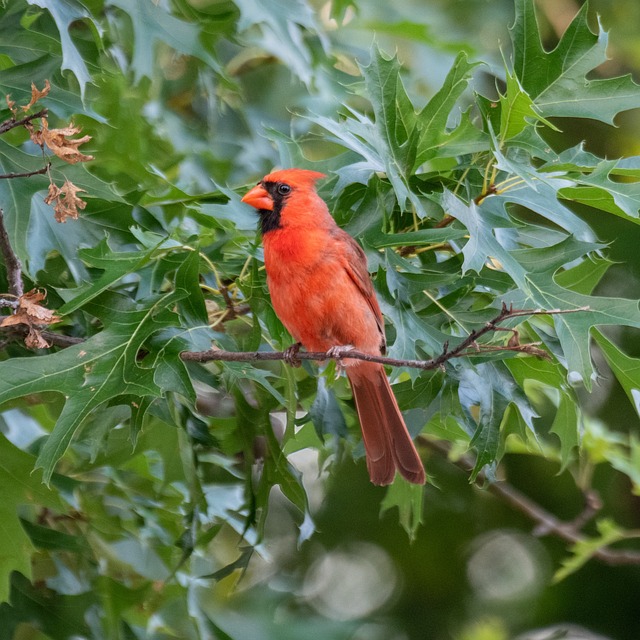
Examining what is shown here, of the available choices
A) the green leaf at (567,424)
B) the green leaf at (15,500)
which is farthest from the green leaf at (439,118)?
the green leaf at (15,500)

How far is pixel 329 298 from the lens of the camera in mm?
3043

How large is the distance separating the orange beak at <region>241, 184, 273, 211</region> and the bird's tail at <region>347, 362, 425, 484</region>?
553 mm

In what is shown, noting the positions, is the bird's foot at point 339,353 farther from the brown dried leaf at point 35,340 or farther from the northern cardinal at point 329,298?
the brown dried leaf at point 35,340

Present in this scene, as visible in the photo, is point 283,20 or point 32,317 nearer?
point 32,317

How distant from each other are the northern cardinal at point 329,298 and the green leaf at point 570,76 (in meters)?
0.68

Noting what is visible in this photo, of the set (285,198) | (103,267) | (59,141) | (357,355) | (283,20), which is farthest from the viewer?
(283,20)

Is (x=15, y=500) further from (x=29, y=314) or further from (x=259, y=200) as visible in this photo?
(x=259, y=200)

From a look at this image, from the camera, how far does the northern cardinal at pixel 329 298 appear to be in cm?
298

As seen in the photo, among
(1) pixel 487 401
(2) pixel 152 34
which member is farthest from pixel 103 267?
(1) pixel 487 401

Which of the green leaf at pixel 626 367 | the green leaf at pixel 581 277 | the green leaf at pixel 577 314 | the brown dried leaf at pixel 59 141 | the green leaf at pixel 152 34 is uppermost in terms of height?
the brown dried leaf at pixel 59 141

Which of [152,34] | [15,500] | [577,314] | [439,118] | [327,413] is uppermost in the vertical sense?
[152,34]

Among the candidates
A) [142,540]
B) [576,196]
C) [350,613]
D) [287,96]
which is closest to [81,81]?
[576,196]

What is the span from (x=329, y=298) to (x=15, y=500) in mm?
1097

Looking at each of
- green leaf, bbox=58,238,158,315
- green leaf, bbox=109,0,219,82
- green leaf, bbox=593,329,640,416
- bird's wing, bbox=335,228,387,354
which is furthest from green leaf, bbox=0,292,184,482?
green leaf, bbox=593,329,640,416
